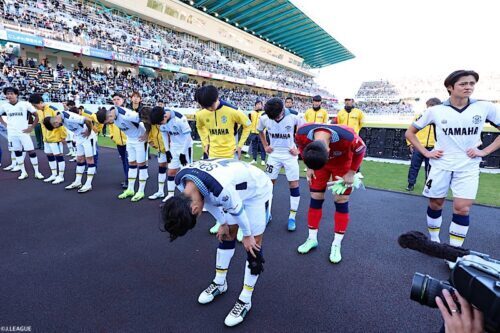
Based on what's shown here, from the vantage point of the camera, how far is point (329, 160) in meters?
2.88

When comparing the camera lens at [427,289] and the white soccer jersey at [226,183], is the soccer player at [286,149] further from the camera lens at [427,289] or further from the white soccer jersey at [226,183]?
the camera lens at [427,289]

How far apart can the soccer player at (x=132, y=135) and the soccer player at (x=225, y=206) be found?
368cm

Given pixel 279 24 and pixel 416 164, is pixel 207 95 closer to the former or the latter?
pixel 416 164

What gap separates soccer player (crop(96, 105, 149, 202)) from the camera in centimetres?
506

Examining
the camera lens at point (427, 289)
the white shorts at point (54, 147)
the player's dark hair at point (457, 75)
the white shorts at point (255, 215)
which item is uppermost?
the player's dark hair at point (457, 75)

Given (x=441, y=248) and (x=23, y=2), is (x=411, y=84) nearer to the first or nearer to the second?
(x=23, y=2)

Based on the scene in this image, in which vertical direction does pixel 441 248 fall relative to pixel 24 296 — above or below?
above

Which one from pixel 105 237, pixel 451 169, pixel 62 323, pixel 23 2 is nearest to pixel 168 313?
pixel 62 323

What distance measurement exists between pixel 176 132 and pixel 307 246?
121 inches

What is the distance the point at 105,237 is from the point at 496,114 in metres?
5.00

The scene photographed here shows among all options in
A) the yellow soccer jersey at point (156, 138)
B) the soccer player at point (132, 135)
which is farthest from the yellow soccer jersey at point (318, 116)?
the soccer player at point (132, 135)

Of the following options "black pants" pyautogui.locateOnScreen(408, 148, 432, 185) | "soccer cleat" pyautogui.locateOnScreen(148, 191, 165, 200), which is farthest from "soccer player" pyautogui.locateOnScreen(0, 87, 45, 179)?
"black pants" pyautogui.locateOnScreen(408, 148, 432, 185)

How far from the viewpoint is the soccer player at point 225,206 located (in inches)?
60.3

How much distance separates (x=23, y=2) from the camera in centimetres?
1919
